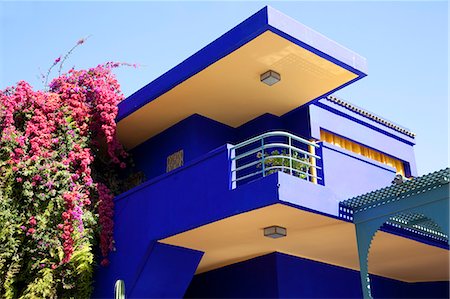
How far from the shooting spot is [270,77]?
38.0 ft

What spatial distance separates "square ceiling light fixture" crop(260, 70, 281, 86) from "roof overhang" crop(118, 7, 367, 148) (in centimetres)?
10

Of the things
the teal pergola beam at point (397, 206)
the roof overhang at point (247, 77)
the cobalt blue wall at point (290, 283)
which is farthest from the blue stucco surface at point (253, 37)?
the cobalt blue wall at point (290, 283)

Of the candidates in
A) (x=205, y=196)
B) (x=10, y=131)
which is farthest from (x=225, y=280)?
(x=10, y=131)

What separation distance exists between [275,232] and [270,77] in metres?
2.98

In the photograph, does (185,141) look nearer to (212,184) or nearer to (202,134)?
(202,134)

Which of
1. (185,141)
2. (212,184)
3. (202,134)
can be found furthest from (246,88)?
(212,184)

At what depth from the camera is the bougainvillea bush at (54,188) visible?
11.6m

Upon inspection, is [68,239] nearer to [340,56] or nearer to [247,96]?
[247,96]

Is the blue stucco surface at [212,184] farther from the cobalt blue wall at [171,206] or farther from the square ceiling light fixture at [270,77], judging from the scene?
the square ceiling light fixture at [270,77]

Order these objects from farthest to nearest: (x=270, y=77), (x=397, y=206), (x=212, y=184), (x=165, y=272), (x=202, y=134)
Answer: (x=202, y=134), (x=165, y=272), (x=270, y=77), (x=212, y=184), (x=397, y=206)

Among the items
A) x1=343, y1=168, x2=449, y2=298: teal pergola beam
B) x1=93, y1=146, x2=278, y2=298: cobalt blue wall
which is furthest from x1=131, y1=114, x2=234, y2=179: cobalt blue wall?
x1=343, y1=168, x2=449, y2=298: teal pergola beam

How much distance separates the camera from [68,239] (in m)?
11.8

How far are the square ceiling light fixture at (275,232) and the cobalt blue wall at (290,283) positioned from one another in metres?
1.63

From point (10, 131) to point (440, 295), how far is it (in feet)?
34.1
